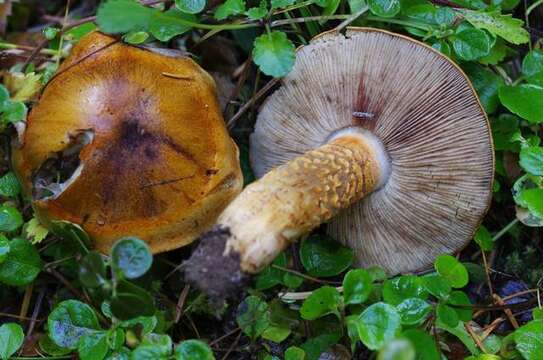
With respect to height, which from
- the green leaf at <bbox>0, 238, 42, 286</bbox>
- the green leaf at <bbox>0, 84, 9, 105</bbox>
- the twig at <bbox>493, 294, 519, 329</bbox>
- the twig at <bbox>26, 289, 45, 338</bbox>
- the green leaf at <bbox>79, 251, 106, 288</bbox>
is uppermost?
the green leaf at <bbox>0, 84, 9, 105</bbox>

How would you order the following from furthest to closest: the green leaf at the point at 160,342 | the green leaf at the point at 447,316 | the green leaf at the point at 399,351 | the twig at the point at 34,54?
the twig at the point at 34,54 < the green leaf at the point at 447,316 < the green leaf at the point at 160,342 < the green leaf at the point at 399,351

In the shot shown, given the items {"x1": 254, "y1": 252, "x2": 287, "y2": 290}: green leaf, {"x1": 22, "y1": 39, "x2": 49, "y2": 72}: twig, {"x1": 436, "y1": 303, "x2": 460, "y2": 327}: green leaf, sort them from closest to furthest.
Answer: {"x1": 436, "y1": 303, "x2": 460, "y2": 327}: green leaf, {"x1": 254, "y1": 252, "x2": 287, "y2": 290}: green leaf, {"x1": 22, "y1": 39, "x2": 49, "y2": 72}: twig

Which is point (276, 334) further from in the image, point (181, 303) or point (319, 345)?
point (181, 303)

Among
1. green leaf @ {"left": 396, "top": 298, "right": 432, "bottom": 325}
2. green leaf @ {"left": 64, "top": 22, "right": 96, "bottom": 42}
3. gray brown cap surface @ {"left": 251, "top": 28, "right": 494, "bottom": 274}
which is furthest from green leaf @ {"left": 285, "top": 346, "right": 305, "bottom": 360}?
green leaf @ {"left": 64, "top": 22, "right": 96, "bottom": 42}

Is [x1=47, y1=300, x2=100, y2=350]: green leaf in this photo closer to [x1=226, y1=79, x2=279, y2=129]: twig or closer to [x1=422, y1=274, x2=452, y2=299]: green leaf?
[x1=226, y1=79, x2=279, y2=129]: twig

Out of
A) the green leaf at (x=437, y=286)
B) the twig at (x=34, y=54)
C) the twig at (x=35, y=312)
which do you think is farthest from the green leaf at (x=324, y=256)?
the twig at (x=34, y=54)

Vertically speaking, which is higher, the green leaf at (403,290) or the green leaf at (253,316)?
the green leaf at (403,290)

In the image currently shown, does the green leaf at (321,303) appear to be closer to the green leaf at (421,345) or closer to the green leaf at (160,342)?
the green leaf at (421,345)
